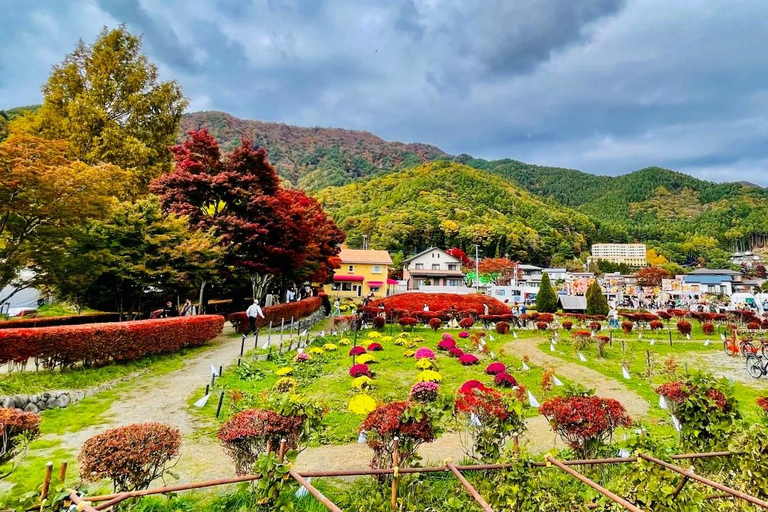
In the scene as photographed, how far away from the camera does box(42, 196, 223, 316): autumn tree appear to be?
10820 millimetres

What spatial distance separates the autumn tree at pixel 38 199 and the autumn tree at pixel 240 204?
590cm

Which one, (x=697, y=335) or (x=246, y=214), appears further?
(x=697, y=335)

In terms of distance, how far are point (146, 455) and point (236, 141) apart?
152721 millimetres

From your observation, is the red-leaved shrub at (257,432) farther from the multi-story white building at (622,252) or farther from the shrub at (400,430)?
the multi-story white building at (622,252)

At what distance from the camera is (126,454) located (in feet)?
11.4

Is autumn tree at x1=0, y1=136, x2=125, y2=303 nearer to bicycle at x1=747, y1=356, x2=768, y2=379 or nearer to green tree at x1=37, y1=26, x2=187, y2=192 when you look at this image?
green tree at x1=37, y1=26, x2=187, y2=192

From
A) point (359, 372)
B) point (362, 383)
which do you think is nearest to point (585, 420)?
point (362, 383)

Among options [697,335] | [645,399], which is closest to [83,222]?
[645,399]

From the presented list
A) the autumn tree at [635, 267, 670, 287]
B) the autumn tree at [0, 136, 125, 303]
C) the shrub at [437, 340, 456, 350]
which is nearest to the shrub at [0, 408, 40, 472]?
the autumn tree at [0, 136, 125, 303]

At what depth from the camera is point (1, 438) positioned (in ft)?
10.8

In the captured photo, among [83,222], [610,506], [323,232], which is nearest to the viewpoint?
[610,506]

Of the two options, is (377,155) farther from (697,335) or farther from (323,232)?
(697,335)

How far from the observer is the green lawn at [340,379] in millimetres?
7609

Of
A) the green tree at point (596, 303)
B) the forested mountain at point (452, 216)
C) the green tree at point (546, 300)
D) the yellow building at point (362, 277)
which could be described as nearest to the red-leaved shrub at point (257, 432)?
the green tree at point (596, 303)
